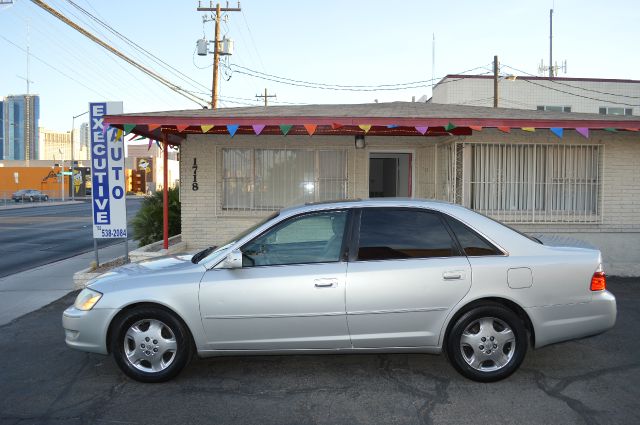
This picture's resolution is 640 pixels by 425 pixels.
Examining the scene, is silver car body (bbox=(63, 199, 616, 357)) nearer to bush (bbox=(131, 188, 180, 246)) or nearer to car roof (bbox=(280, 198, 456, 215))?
car roof (bbox=(280, 198, 456, 215))

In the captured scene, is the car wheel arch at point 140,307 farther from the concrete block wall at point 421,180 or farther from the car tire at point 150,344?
the concrete block wall at point 421,180

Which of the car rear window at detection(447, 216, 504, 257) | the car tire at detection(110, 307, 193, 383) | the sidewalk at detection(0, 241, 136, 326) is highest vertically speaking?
the car rear window at detection(447, 216, 504, 257)

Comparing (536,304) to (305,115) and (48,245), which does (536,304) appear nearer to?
(305,115)

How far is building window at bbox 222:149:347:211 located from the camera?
10734 millimetres

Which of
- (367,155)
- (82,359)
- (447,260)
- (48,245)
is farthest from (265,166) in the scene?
(48,245)

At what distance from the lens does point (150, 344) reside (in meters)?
4.65

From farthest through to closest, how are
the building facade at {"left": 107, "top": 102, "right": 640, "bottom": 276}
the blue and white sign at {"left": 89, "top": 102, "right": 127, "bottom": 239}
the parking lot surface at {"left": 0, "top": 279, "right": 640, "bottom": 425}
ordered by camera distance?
the building facade at {"left": 107, "top": 102, "right": 640, "bottom": 276}
the blue and white sign at {"left": 89, "top": 102, "right": 127, "bottom": 239}
the parking lot surface at {"left": 0, "top": 279, "right": 640, "bottom": 425}

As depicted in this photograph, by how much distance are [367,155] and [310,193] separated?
1.34 m

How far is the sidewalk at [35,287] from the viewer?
25.8 ft

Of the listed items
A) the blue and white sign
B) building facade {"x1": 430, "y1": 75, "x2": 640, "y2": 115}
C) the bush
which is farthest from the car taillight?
building facade {"x1": 430, "y1": 75, "x2": 640, "y2": 115}

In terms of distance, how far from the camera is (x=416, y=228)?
4797 millimetres

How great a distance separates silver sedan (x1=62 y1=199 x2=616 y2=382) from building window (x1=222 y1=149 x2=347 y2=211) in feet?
19.7

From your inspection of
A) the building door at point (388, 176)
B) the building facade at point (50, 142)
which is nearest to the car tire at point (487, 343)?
the building door at point (388, 176)

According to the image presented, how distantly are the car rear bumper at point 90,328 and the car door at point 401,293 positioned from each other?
205 centimetres
